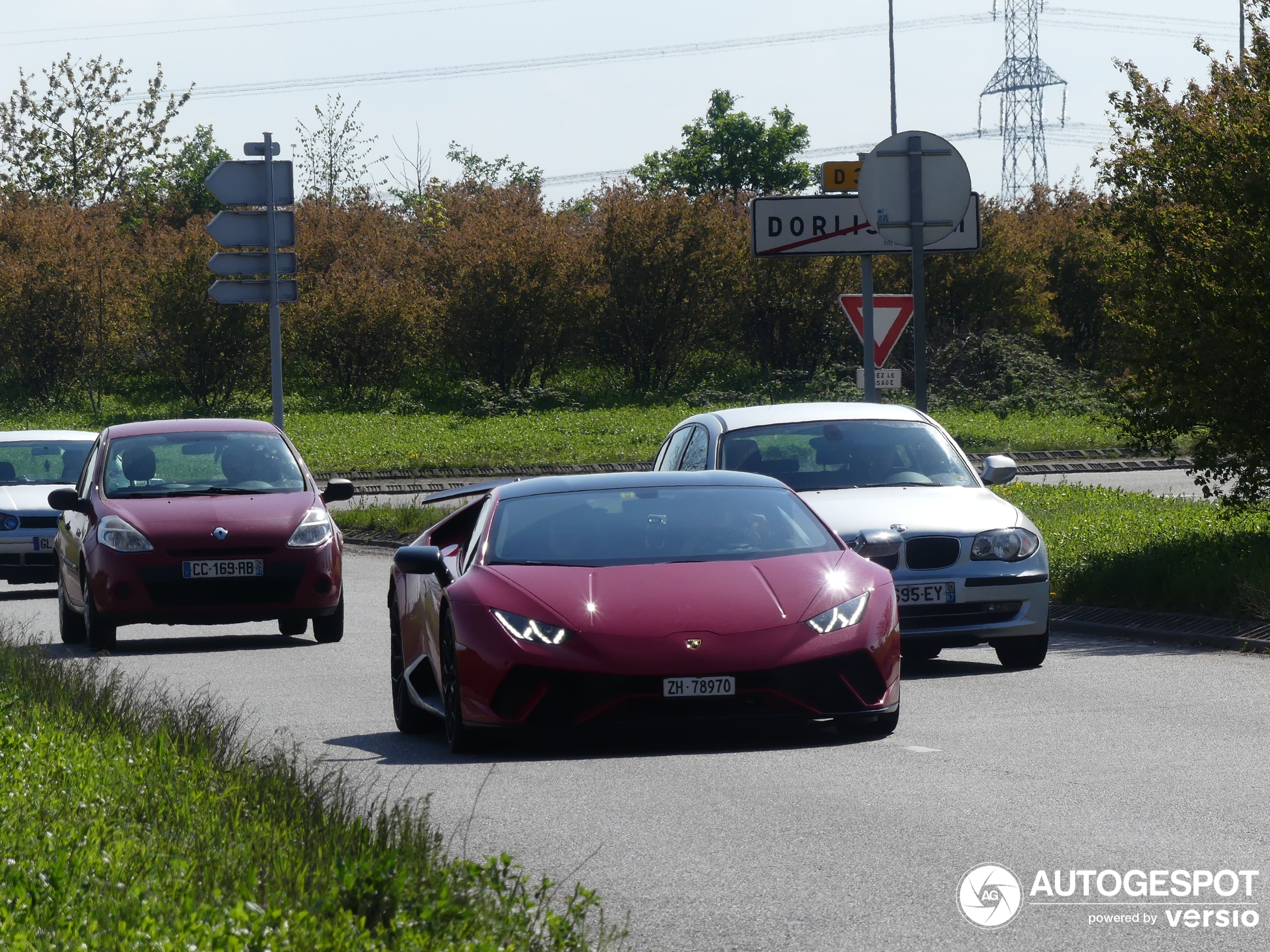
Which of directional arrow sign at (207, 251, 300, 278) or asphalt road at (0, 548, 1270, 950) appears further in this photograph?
directional arrow sign at (207, 251, 300, 278)

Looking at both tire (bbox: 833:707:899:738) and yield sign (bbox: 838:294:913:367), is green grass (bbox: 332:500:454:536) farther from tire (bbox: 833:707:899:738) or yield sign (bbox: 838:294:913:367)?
tire (bbox: 833:707:899:738)

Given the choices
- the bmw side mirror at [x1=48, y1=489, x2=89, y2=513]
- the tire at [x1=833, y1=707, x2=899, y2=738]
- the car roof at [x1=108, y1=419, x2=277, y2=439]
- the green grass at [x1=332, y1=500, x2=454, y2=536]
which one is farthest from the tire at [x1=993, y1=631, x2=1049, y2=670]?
the green grass at [x1=332, y1=500, x2=454, y2=536]

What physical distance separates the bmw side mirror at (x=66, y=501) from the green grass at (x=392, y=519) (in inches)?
378

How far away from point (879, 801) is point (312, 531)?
8.12 meters

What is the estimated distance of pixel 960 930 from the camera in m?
5.59

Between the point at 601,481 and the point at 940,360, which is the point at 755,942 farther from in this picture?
the point at 940,360

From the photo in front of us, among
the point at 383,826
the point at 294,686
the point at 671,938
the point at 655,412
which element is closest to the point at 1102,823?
the point at 671,938

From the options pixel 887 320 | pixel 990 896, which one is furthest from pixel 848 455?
pixel 990 896

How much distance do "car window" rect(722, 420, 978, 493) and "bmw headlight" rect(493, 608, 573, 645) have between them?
496cm

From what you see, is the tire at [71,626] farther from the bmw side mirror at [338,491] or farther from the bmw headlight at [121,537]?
the bmw side mirror at [338,491]

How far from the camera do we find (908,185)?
16.8 metres

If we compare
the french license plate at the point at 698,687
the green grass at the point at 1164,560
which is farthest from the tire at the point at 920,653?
the french license plate at the point at 698,687

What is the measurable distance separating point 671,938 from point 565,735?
4.13 meters

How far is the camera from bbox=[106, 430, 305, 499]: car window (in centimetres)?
1559
